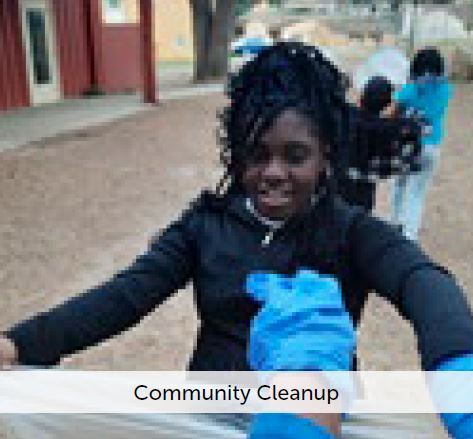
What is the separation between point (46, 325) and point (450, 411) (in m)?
0.80

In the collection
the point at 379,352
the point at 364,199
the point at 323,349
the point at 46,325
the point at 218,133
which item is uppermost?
the point at 218,133

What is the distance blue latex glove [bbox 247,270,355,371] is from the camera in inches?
37.3

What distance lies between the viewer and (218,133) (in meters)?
1.57

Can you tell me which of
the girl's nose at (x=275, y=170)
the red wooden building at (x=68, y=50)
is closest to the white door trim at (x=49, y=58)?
the red wooden building at (x=68, y=50)

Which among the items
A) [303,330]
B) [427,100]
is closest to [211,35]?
[427,100]

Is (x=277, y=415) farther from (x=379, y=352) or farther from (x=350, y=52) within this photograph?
(x=350, y=52)

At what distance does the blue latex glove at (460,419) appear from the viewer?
0.91 m

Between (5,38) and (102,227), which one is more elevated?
(5,38)

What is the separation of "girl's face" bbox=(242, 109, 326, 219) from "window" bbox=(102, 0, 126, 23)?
17.4 meters

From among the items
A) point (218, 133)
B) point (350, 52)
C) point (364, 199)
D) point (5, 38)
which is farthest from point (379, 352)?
point (350, 52)

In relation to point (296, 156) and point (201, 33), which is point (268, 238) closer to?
point (296, 156)

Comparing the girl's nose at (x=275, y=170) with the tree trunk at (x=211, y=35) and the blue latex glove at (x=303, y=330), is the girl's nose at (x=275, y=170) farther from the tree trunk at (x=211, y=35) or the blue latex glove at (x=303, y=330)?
the tree trunk at (x=211, y=35)

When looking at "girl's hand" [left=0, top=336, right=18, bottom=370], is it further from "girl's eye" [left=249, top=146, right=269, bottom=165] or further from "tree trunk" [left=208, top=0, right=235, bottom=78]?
"tree trunk" [left=208, top=0, right=235, bottom=78]

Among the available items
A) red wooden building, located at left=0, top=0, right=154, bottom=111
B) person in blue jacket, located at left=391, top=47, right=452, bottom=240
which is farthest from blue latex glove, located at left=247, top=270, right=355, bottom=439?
red wooden building, located at left=0, top=0, right=154, bottom=111
